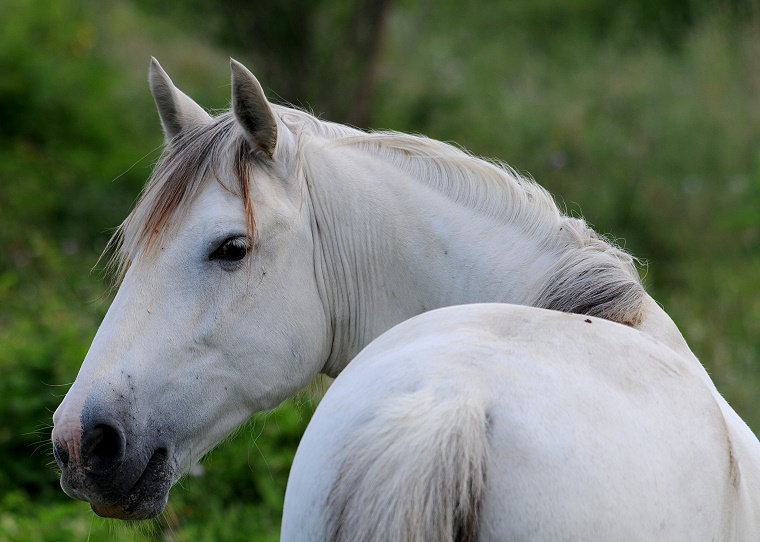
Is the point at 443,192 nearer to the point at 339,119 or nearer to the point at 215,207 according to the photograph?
the point at 215,207

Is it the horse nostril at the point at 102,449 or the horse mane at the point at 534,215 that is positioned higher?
the horse mane at the point at 534,215

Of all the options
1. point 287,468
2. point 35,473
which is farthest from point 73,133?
point 287,468

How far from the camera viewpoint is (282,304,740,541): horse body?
119 centimetres

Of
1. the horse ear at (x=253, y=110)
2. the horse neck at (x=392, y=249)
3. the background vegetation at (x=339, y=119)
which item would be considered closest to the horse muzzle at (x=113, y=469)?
the horse neck at (x=392, y=249)

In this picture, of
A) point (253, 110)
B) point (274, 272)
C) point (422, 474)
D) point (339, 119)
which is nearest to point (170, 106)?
point (253, 110)

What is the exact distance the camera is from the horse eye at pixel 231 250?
1915 mm

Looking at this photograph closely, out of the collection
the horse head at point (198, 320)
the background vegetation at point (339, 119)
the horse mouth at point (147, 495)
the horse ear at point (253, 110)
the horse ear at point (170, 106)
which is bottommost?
the background vegetation at point (339, 119)

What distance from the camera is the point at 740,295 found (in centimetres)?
654

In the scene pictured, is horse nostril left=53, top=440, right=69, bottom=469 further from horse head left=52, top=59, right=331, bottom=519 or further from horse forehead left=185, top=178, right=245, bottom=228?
horse forehead left=185, top=178, right=245, bottom=228

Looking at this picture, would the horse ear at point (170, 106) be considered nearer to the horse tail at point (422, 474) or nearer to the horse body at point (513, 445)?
the horse body at point (513, 445)

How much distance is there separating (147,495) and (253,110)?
0.90 m

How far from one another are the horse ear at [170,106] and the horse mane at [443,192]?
0.09 m

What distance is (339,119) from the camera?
7703 mm

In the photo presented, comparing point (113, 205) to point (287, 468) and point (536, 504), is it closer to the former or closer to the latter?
point (287, 468)
